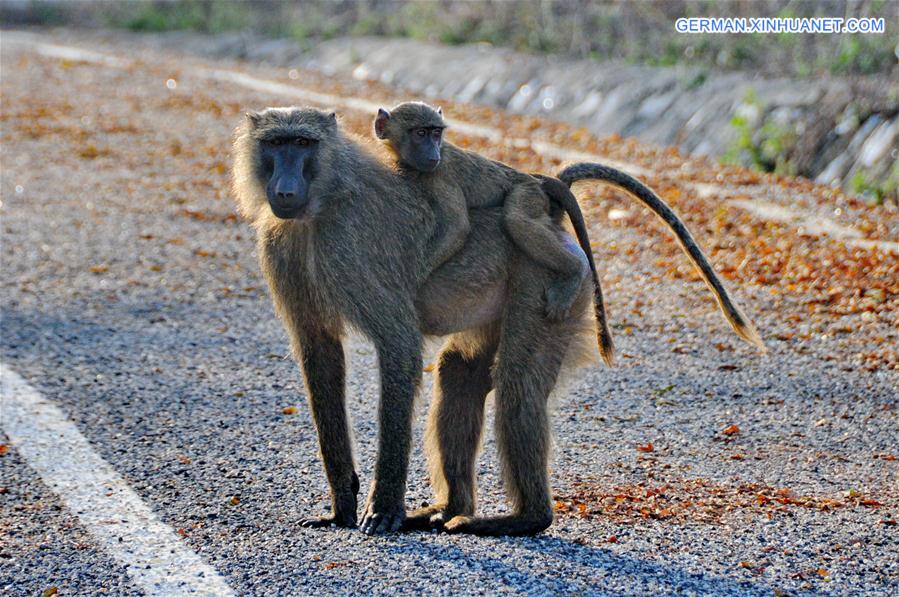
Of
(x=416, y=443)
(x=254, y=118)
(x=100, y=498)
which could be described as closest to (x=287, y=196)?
(x=254, y=118)

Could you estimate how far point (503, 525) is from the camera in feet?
14.5

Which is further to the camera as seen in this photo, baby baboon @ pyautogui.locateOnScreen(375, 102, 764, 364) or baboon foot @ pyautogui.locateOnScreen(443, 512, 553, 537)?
baby baboon @ pyautogui.locateOnScreen(375, 102, 764, 364)

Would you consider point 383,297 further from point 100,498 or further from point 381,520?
point 100,498

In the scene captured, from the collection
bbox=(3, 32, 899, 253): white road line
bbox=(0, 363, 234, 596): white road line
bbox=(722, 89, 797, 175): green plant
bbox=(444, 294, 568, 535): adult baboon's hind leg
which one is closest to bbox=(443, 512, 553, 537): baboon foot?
bbox=(444, 294, 568, 535): adult baboon's hind leg

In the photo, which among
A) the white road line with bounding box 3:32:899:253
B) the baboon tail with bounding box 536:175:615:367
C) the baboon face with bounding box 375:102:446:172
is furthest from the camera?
the white road line with bounding box 3:32:899:253

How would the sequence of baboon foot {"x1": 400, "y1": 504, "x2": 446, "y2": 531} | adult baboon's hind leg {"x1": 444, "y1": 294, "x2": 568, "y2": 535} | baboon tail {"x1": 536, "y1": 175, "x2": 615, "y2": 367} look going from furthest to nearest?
baboon tail {"x1": 536, "y1": 175, "x2": 615, "y2": 367}, baboon foot {"x1": 400, "y1": 504, "x2": 446, "y2": 531}, adult baboon's hind leg {"x1": 444, "y1": 294, "x2": 568, "y2": 535}

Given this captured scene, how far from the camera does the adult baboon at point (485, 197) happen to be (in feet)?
14.9

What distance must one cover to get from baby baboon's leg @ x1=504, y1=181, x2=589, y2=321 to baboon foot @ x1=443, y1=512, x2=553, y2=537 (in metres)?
0.74

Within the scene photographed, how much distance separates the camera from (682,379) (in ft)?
20.9

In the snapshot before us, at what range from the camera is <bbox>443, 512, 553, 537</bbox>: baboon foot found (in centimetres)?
438

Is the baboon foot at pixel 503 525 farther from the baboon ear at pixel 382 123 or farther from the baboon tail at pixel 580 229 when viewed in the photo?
the baboon ear at pixel 382 123

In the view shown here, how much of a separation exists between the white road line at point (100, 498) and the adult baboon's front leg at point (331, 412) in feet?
2.01

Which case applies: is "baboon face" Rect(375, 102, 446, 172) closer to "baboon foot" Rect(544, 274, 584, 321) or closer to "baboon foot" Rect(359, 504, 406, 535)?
"baboon foot" Rect(544, 274, 584, 321)

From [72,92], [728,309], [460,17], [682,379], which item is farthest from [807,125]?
[72,92]
